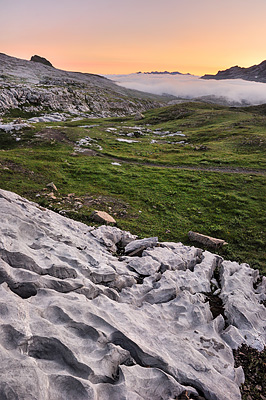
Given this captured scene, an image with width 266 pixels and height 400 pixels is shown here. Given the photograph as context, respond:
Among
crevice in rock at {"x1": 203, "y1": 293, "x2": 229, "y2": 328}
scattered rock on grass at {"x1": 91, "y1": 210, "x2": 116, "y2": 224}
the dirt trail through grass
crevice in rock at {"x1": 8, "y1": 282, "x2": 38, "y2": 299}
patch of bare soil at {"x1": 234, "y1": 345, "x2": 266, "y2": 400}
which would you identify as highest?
the dirt trail through grass

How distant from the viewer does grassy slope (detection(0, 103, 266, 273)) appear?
82.8 ft

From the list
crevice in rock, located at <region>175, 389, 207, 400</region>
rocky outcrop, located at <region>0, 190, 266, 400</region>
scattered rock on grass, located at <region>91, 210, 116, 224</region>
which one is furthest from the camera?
scattered rock on grass, located at <region>91, 210, 116, 224</region>

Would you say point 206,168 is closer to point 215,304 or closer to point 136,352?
point 215,304

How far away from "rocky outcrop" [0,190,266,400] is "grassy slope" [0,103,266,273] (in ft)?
22.5

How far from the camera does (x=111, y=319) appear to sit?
400 inches

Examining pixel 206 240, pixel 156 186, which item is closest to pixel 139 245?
pixel 206 240

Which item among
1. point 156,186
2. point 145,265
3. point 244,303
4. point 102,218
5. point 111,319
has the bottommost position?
point 244,303

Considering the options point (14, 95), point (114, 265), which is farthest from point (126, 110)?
point (114, 265)

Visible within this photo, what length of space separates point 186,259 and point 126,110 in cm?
19883

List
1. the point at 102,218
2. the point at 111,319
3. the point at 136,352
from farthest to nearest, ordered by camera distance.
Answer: the point at 102,218 → the point at 111,319 → the point at 136,352

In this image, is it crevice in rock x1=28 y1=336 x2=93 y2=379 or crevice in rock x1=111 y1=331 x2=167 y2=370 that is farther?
crevice in rock x1=111 y1=331 x2=167 y2=370

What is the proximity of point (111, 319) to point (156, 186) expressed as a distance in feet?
90.1

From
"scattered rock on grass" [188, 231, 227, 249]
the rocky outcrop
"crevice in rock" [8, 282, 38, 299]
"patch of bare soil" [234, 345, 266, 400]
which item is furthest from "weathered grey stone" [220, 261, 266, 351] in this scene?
"crevice in rock" [8, 282, 38, 299]

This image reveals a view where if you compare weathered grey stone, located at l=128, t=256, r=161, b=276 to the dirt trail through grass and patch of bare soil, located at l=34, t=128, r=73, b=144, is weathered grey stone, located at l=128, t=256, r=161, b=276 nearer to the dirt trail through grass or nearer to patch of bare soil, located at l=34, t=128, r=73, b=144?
the dirt trail through grass
